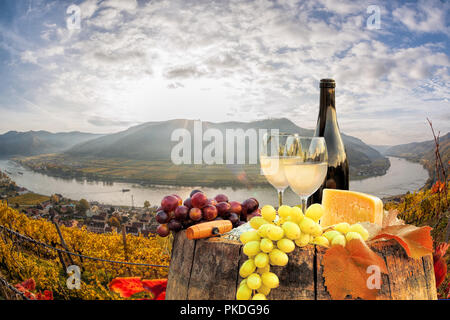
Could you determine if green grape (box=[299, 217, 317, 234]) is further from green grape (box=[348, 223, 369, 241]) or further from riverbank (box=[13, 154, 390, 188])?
riverbank (box=[13, 154, 390, 188])

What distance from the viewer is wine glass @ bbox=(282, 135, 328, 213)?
5.70 feet

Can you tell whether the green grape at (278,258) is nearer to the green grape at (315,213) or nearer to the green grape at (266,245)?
the green grape at (266,245)

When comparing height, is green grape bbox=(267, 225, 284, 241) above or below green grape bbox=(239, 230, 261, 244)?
above

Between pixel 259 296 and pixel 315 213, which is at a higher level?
pixel 315 213

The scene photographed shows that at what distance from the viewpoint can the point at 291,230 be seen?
1130mm

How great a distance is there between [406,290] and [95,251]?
2559mm

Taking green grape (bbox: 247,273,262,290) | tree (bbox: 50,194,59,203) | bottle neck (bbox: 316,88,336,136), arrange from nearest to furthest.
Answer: green grape (bbox: 247,273,262,290) < bottle neck (bbox: 316,88,336,136) < tree (bbox: 50,194,59,203)

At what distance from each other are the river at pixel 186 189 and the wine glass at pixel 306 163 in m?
0.20

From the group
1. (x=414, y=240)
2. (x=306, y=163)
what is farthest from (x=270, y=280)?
(x=306, y=163)

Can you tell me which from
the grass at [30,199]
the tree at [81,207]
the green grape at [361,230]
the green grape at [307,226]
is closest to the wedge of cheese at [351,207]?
the green grape at [361,230]

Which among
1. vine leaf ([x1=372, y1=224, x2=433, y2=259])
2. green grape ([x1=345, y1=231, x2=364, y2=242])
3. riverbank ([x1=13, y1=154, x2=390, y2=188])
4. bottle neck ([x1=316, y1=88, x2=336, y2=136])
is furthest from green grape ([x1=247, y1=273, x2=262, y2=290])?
riverbank ([x1=13, y1=154, x2=390, y2=188])

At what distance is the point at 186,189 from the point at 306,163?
2.13 metres

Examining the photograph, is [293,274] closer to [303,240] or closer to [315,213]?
[303,240]

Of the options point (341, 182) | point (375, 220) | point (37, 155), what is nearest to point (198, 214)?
point (375, 220)
